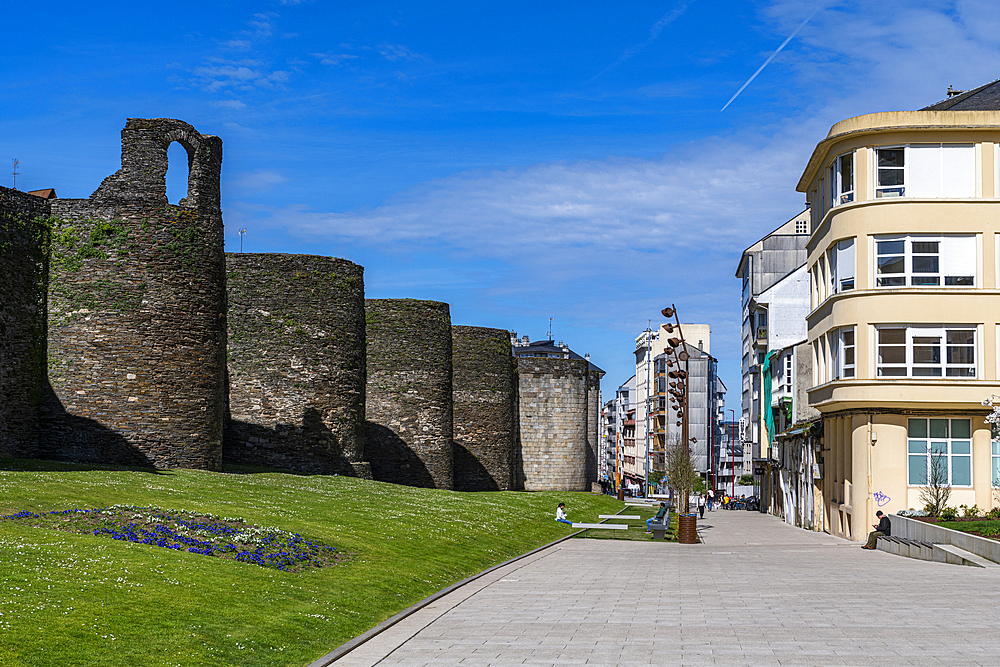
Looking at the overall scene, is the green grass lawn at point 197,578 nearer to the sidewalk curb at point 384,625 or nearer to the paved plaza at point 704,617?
the sidewalk curb at point 384,625

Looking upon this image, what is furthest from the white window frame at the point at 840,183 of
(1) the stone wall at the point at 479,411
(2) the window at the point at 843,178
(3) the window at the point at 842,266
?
(1) the stone wall at the point at 479,411

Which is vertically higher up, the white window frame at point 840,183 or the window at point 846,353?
the white window frame at point 840,183

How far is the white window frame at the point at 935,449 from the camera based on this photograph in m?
35.6

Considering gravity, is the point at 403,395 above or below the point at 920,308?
below

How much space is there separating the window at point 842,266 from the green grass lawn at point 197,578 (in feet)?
53.3

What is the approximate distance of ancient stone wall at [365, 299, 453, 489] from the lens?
166ft

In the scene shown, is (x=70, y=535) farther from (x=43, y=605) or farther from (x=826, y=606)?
(x=826, y=606)

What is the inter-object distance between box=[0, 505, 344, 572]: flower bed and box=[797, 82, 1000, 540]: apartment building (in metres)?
22.7

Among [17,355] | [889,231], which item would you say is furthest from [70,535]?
[889,231]

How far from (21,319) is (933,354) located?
92.1ft

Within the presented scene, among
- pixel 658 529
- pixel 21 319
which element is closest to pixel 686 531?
pixel 658 529

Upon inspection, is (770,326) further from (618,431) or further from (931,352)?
(618,431)

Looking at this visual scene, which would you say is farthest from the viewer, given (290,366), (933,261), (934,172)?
(290,366)

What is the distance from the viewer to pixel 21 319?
30.8 m
